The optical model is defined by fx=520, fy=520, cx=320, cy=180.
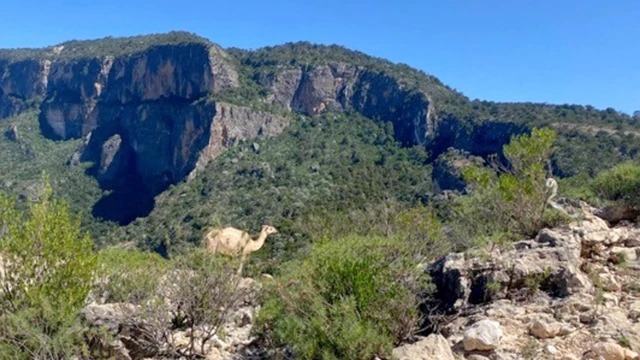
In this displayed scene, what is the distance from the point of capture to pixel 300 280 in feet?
33.5

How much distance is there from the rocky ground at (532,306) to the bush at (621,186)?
2076mm

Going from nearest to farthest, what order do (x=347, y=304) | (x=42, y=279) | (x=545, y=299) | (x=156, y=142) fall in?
(x=347, y=304), (x=545, y=299), (x=42, y=279), (x=156, y=142)

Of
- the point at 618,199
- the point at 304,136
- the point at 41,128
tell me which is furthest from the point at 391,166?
the point at 41,128

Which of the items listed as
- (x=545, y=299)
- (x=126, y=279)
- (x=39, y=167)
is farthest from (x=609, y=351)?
(x=39, y=167)

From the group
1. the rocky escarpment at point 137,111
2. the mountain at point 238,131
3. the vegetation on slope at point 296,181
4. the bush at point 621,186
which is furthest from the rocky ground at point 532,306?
the rocky escarpment at point 137,111

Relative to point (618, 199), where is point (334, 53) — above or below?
above

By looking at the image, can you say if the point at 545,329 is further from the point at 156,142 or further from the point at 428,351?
the point at 156,142

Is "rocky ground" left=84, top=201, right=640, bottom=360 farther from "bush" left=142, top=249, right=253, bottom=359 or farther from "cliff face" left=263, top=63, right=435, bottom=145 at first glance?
"cliff face" left=263, top=63, right=435, bottom=145

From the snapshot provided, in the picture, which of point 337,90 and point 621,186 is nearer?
point 621,186

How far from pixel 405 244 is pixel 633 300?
446 cm

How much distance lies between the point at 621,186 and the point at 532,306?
8691mm

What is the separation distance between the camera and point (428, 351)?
7.70m

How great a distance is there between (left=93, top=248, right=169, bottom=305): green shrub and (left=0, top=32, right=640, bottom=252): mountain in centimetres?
4138

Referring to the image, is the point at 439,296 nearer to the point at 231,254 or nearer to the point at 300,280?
the point at 300,280
